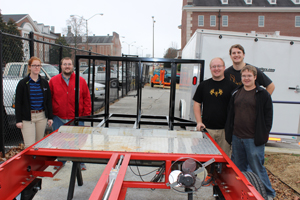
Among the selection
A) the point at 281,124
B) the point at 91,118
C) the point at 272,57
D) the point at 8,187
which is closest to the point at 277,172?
the point at 281,124

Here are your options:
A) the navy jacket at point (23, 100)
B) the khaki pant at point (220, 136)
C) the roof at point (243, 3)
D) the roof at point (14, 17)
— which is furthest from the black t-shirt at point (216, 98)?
the roof at point (14, 17)

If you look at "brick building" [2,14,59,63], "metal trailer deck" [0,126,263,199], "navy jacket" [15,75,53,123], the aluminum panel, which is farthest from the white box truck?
"brick building" [2,14,59,63]

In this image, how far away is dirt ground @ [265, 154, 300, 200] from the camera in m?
3.75

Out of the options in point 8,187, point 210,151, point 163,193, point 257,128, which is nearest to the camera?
point 8,187

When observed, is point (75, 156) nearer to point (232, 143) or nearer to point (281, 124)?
point (232, 143)

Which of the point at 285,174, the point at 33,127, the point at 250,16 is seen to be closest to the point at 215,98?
the point at 285,174

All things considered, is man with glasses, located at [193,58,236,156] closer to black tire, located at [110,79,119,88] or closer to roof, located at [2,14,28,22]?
black tire, located at [110,79,119,88]

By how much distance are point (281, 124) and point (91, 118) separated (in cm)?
471

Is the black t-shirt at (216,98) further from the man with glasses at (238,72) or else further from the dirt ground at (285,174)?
the dirt ground at (285,174)

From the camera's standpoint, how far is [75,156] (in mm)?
2266

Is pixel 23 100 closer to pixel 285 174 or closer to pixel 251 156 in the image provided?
pixel 251 156

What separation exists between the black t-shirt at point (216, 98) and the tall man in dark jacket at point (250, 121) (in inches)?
7.2

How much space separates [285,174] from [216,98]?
2.35 m

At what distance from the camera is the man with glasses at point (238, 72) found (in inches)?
131
